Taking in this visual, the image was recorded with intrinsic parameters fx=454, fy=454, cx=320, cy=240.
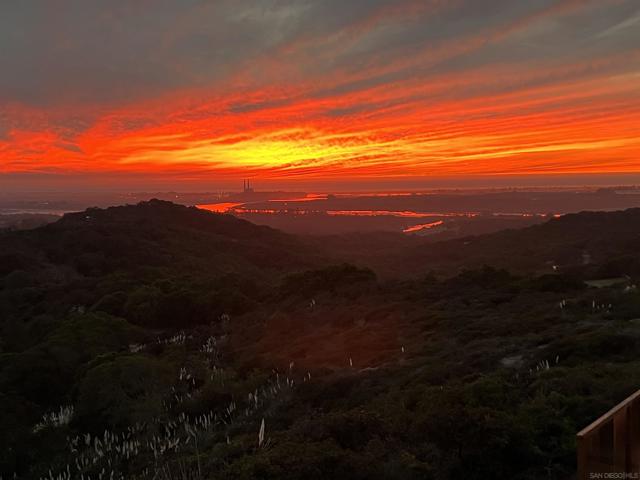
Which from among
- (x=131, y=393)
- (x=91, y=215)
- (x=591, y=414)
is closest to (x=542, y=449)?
(x=591, y=414)

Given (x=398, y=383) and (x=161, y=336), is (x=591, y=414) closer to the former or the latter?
(x=398, y=383)

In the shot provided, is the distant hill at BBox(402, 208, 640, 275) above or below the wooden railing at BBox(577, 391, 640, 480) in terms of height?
below

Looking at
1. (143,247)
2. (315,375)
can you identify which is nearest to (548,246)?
(143,247)

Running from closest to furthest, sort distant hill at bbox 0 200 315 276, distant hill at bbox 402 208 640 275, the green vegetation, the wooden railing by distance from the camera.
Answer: the wooden railing
the green vegetation
distant hill at bbox 402 208 640 275
distant hill at bbox 0 200 315 276

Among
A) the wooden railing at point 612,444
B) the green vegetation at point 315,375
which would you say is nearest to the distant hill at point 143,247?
the green vegetation at point 315,375

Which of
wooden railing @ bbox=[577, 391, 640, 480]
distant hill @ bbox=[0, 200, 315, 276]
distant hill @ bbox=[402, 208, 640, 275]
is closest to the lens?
wooden railing @ bbox=[577, 391, 640, 480]

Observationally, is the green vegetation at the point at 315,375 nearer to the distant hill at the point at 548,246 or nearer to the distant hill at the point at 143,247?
the distant hill at the point at 143,247

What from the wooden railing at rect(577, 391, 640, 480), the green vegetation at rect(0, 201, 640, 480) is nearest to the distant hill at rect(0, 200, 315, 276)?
the green vegetation at rect(0, 201, 640, 480)

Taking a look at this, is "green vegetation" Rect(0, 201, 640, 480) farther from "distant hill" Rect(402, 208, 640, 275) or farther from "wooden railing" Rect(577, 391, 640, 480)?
"distant hill" Rect(402, 208, 640, 275)
